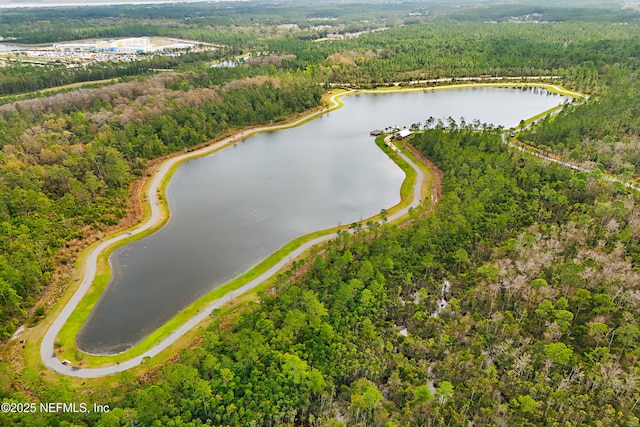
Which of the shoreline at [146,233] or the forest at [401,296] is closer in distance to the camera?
the forest at [401,296]

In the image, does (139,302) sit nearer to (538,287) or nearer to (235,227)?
(235,227)

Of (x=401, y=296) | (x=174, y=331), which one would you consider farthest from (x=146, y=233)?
(x=401, y=296)

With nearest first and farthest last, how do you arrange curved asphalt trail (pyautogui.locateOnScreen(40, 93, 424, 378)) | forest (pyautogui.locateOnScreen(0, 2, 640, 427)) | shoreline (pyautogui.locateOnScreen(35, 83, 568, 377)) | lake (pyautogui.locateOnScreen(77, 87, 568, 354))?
forest (pyautogui.locateOnScreen(0, 2, 640, 427)) < curved asphalt trail (pyautogui.locateOnScreen(40, 93, 424, 378)) < shoreline (pyautogui.locateOnScreen(35, 83, 568, 377)) < lake (pyautogui.locateOnScreen(77, 87, 568, 354))

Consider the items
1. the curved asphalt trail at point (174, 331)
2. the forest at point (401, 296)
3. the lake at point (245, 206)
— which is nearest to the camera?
the forest at point (401, 296)

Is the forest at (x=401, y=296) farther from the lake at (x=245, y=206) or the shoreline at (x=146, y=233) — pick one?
the lake at (x=245, y=206)

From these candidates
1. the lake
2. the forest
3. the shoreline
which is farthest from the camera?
the lake

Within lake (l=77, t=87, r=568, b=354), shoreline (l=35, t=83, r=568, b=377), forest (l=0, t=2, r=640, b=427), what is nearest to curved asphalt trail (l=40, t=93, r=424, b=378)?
shoreline (l=35, t=83, r=568, b=377)

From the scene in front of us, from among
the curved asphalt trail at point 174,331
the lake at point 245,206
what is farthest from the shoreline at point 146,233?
the lake at point 245,206

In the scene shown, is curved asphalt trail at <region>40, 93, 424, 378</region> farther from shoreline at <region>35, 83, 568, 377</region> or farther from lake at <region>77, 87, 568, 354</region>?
lake at <region>77, 87, 568, 354</region>
